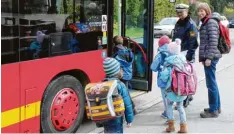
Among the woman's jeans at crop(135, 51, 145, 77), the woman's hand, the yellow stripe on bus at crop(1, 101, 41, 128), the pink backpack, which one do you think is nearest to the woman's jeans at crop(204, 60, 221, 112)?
the woman's hand

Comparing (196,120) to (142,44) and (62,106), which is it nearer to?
(142,44)

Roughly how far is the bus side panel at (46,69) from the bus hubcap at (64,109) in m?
0.32

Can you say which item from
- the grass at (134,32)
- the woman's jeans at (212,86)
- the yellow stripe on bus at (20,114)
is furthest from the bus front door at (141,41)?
the yellow stripe on bus at (20,114)

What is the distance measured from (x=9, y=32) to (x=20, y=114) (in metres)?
0.89

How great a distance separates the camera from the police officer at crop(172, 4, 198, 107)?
6.52m

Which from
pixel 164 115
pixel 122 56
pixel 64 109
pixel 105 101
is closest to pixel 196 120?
pixel 164 115

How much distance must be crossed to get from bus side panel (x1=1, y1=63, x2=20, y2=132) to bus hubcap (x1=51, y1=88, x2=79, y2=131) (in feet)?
2.42

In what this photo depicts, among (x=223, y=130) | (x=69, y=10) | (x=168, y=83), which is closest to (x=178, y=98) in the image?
(x=168, y=83)

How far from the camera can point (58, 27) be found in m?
5.12

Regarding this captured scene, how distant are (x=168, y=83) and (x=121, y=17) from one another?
2600 mm

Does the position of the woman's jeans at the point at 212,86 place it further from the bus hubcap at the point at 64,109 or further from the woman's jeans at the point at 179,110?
the bus hubcap at the point at 64,109

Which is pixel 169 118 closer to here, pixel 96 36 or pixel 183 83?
pixel 183 83

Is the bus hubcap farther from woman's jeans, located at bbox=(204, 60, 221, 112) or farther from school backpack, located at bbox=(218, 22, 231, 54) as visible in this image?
school backpack, located at bbox=(218, 22, 231, 54)

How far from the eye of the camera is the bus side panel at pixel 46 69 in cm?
457
